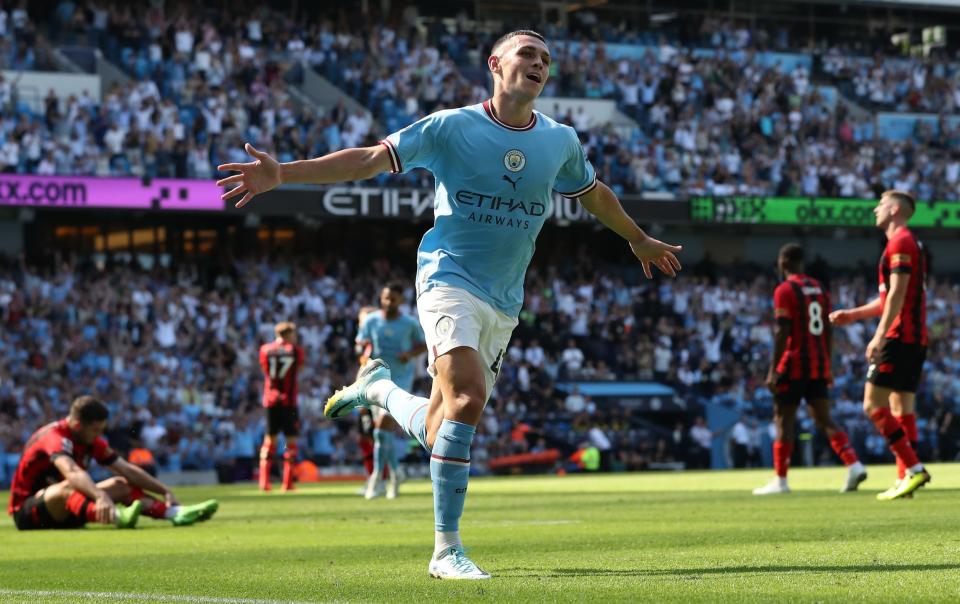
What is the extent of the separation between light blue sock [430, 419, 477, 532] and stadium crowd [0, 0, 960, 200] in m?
26.1

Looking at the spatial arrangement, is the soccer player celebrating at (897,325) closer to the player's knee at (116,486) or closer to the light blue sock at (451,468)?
the player's knee at (116,486)

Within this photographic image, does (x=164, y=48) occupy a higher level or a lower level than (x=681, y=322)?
Answer: higher

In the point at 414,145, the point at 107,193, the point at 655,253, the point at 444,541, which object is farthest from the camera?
the point at 107,193

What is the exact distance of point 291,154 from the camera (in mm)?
34344

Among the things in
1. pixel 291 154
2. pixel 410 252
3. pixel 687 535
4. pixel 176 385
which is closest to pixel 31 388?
pixel 176 385

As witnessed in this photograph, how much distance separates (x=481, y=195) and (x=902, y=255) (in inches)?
247

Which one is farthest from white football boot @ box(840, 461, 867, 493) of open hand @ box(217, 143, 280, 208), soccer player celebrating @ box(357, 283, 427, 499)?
open hand @ box(217, 143, 280, 208)

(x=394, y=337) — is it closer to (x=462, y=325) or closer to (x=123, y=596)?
(x=462, y=325)

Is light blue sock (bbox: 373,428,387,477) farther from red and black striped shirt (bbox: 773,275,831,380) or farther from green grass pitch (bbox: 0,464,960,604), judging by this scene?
red and black striped shirt (bbox: 773,275,831,380)

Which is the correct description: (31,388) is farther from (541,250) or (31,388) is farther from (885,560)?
(885,560)

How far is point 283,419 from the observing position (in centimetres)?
2161

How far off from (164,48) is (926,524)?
2840 centimetres

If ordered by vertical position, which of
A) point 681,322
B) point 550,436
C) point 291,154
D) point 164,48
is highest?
point 164,48

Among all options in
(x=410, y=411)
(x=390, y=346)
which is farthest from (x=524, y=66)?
(x=390, y=346)
